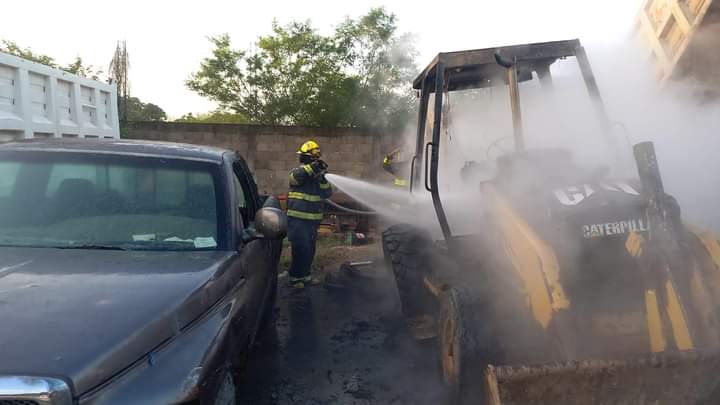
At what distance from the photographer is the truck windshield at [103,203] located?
9.00 feet

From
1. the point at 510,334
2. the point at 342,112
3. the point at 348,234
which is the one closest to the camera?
the point at 510,334

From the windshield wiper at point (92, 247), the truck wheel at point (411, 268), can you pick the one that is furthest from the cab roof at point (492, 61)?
the windshield wiper at point (92, 247)

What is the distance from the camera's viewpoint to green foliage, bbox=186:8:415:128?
44.7 feet

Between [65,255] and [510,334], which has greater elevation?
[65,255]

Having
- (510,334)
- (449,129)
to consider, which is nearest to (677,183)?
(449,129)

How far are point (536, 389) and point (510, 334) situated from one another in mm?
1003

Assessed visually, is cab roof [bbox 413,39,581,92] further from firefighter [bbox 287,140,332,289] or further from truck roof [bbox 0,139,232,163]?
firefighter [bbox 287,140,332,289]

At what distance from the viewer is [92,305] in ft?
6.68

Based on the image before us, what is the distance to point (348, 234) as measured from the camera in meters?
9.08

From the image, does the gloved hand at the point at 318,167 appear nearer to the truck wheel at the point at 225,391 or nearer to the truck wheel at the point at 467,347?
the truck wheel at the point at 467,347

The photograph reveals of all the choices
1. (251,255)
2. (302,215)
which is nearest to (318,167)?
(302,215)

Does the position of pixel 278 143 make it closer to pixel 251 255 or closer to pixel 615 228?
pixel 251 255

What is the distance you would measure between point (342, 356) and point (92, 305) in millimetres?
2923

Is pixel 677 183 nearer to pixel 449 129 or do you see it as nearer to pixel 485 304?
pixel 449 129
